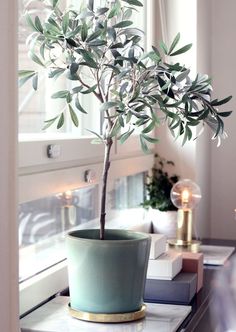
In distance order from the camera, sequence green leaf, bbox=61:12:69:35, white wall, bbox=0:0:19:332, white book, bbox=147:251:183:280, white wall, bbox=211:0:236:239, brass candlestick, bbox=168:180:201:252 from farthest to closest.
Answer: white wall, bbox=211:0:236:239 → brass candlestick, bbox=168:180:201:252 → white book, bbox=147:251:183:280 → green leaf, bbox=61:12:69:35 → white wall, bbox=0:0:19:332

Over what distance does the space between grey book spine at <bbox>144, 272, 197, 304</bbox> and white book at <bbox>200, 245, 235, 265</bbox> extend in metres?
0.54

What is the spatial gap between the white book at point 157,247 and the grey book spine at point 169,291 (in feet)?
0.26

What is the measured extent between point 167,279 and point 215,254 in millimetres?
693

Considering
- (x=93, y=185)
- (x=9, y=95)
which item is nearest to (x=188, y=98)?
(x=9, y=95)

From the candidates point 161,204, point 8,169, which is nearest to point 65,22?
point 8,169

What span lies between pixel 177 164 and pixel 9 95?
1793 millimetres

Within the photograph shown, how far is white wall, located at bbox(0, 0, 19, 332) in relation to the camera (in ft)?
4.09

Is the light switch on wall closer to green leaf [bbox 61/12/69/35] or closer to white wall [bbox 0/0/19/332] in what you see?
green leaf [bbox 61/12/69/35]

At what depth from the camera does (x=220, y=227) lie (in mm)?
3482

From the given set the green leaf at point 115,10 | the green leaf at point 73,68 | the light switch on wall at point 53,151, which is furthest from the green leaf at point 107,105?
the light switch on wall at point 53,151

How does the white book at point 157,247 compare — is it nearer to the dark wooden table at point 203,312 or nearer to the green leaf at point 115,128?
the dark wooden table at point 203,312

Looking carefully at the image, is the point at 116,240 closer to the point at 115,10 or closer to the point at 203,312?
the point at 203,312

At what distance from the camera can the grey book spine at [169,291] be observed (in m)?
1.88


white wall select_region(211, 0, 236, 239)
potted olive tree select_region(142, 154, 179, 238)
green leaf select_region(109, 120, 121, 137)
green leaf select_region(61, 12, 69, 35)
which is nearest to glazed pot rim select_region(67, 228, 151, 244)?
green leaf select_region(109, 120, 121, 137)
